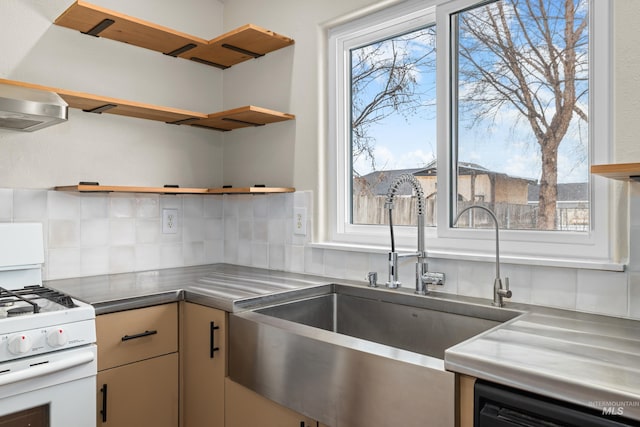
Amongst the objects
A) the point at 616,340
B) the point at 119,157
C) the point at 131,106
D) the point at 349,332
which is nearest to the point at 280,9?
the point at 131,106

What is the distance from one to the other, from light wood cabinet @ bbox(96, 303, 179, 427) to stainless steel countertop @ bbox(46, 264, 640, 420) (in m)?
0.06

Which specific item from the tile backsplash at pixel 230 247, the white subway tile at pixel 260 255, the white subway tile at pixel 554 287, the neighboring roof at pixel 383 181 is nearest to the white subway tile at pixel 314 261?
the tile backsplash at pixel 230 247

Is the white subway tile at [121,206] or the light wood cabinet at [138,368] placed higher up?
the white subway tile at [121,206]

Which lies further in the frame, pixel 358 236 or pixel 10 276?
pixel 358 236

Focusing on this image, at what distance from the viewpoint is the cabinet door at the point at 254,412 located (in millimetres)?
1348

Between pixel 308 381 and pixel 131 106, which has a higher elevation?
pixel 131 106

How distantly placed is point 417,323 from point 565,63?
1059 mm

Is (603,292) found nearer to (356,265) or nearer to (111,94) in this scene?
(356,265)

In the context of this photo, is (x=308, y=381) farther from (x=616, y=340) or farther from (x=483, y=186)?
(x=483, y=186)

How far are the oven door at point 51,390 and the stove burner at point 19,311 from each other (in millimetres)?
146

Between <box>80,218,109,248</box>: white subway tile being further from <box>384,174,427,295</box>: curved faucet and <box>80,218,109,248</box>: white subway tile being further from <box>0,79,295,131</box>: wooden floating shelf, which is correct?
<box>384,174,427,295</box>: curved faucet

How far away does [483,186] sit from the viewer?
174cm

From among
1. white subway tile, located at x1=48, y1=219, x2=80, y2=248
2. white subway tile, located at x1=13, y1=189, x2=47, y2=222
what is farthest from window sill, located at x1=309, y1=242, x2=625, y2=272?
white subway tile, located at x1=13, y1=189, x2=47, y2=222

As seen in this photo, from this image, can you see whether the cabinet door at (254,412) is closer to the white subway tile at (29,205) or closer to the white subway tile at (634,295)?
the white subway tile at (634,295)
